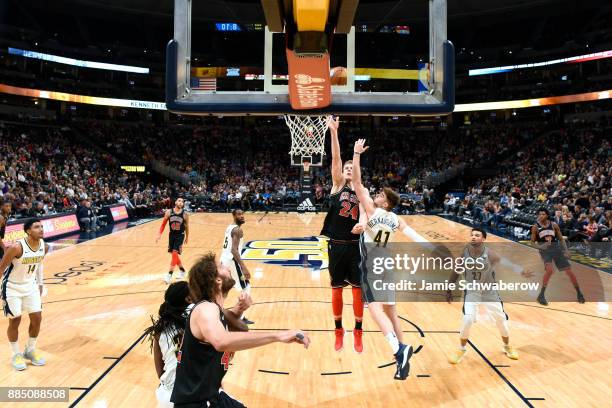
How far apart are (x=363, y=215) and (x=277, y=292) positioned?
464 cm

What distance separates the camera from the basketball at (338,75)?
15.9ft

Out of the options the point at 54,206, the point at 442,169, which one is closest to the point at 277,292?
the point at 54,206

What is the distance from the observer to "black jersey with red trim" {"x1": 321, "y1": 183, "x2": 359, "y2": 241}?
546 cm

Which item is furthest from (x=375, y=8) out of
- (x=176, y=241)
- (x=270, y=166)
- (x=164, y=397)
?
(x=164, y=397)

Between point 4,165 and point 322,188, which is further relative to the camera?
point 322,188

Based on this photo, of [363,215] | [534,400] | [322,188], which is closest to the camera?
[534,400]

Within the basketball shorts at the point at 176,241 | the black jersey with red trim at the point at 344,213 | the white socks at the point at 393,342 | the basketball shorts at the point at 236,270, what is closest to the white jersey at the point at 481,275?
the white socks at the point at 393,342

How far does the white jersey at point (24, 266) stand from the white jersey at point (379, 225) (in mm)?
4142

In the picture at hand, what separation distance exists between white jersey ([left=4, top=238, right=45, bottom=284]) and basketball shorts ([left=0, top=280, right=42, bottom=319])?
0.18ft

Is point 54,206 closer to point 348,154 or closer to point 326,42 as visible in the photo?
point 326,42

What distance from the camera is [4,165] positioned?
2183 centimetres

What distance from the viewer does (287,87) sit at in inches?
188

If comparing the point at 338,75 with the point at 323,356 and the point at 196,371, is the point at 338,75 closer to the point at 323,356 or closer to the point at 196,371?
the point at 196,371

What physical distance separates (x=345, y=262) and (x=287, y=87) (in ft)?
7.03
